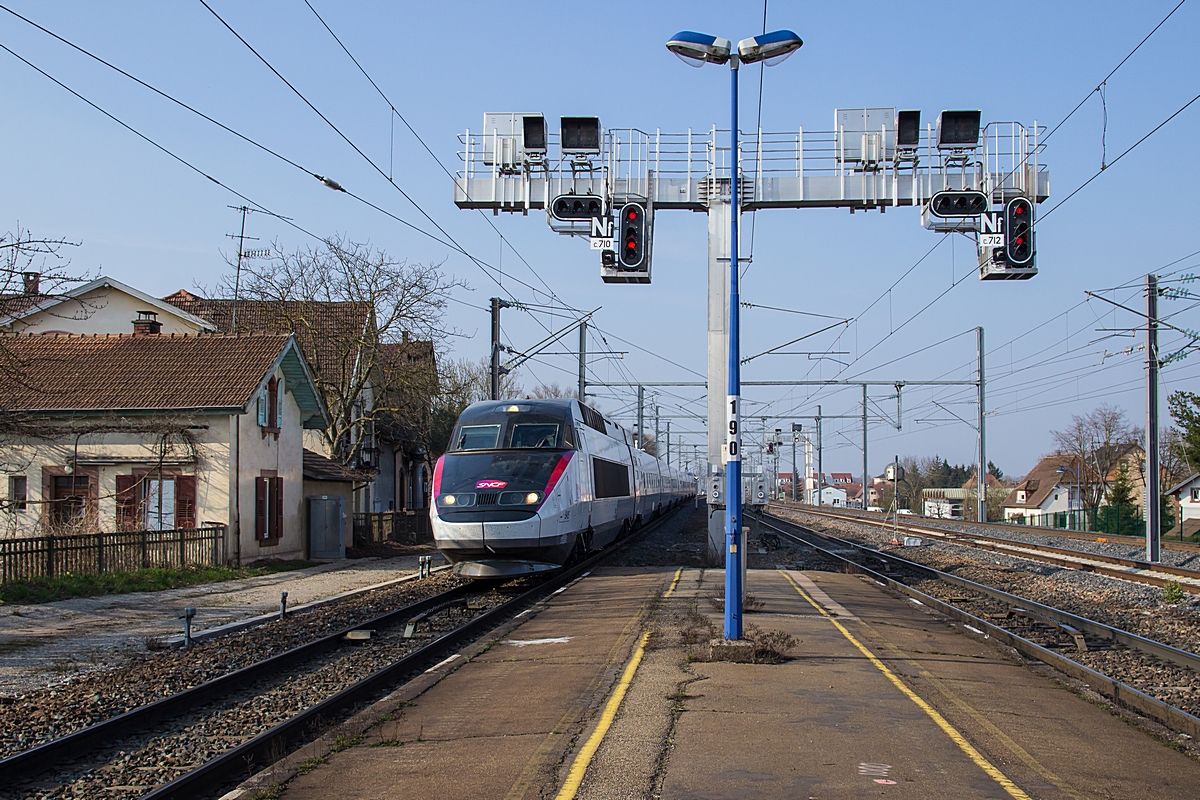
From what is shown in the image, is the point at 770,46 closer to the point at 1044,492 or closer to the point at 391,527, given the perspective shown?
the point at 391,527

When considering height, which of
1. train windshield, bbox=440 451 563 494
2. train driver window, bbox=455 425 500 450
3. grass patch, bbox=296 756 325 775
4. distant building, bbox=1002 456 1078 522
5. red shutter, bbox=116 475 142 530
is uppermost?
train driver window, bbox=455 425 500 450

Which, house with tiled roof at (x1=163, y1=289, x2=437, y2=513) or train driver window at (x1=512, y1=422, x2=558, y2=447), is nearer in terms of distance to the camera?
train driver window at (x1=512, y1=422, x2=558, y2=447)

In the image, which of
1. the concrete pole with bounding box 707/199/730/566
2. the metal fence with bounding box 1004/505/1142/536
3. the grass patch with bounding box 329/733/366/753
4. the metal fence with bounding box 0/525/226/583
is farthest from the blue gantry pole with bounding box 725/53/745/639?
the metal fence with bounding box 1004/505/1142/536

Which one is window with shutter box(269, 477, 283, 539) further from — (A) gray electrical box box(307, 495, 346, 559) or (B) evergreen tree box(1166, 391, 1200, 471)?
(B) evergreen tree box(1166, 391, 1200, 471)

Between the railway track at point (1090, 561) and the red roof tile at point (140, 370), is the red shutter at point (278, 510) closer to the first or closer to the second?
the red roof tile at point (140, 370)

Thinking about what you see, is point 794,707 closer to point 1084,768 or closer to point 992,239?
point 1084,768

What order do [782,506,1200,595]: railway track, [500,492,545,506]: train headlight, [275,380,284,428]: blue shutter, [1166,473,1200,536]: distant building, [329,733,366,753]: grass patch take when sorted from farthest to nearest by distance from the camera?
[1166,473,1200,536]: distant building → [275,380,284,428]: blue shutter → [782,506,1200,595]: railway track → [500,492,545,506]: train headlight → [329,733,366,753]: grass patch

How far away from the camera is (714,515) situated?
70.2ft

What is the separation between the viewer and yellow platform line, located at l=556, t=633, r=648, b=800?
6.11m

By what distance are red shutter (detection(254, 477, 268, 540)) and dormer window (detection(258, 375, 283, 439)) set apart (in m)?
1.30

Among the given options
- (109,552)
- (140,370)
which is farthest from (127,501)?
(109,552)

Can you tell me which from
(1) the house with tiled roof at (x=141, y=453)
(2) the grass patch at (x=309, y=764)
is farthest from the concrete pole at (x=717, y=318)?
(2) the grass patch at (x=309, y=764)

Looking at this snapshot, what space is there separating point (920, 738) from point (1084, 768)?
1.09 metres

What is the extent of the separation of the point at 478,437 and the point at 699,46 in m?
10.3
